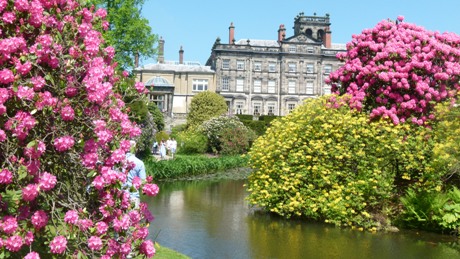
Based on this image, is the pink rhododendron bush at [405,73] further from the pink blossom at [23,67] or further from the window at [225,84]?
the window at [225,84]

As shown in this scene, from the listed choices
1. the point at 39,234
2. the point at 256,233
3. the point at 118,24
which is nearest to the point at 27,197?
the point at 39,234

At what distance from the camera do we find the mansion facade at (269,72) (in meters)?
64.4

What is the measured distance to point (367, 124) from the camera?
1206 centimetres

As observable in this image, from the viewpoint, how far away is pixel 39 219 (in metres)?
4.58

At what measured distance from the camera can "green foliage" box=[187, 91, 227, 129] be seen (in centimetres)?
5166

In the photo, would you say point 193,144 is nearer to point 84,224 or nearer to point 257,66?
point 257,66

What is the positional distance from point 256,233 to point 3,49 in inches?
270

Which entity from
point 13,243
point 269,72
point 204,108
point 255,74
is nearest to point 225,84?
point 255,74

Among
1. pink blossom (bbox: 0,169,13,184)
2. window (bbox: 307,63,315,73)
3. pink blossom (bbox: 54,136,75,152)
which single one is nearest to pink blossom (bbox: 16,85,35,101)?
pink blossom (bbox: 54,136,75,152)

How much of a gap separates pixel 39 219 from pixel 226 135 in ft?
111

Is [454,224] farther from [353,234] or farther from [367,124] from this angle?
[367,124]

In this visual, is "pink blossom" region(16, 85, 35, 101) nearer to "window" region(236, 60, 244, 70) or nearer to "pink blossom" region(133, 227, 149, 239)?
"pink blossom" region(133, 227, 149, 239)

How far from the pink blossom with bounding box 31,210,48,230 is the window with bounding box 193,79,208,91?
59.1 m

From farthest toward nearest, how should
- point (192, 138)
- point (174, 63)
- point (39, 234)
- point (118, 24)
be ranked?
point (174, 63)
point (192, 138)
point (118, 24)
point (39, 234)
